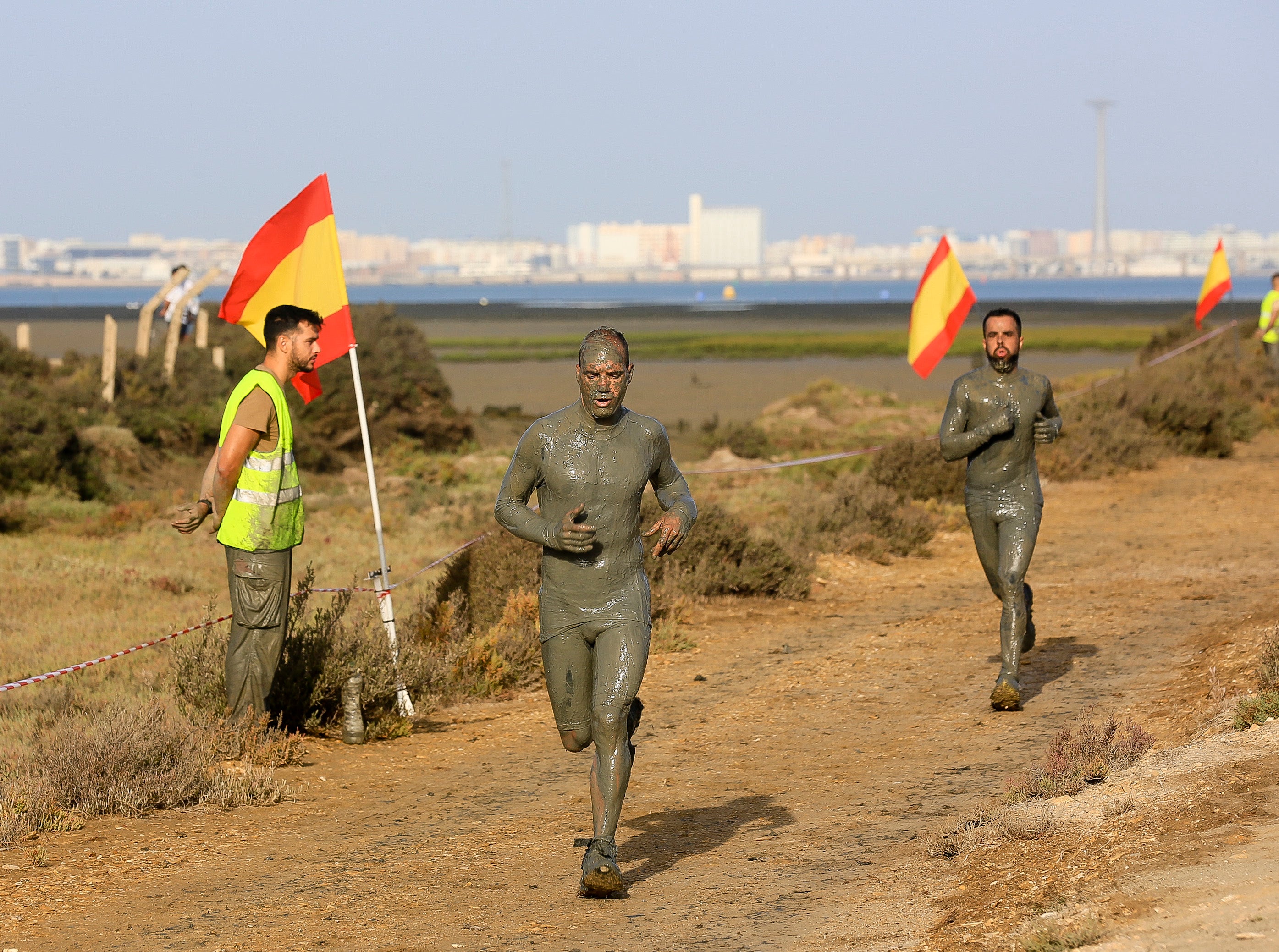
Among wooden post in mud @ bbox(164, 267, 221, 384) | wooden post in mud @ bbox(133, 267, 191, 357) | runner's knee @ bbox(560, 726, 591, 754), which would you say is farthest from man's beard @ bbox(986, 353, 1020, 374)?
wooden post in mud @ bbox(133, 267, 191, 357)

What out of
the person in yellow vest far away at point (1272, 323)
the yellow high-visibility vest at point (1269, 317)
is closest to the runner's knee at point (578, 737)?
the person in yellow vest far away at point (1272, 323)

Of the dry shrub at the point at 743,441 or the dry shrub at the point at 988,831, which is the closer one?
the dry shrub at the point at 988,831

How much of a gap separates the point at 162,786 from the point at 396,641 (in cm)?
224

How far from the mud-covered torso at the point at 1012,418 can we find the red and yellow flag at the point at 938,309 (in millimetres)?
5760

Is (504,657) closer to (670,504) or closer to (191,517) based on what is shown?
(191,517)

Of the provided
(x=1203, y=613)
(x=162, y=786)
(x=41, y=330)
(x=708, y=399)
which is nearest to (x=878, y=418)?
(x=708, y=399)

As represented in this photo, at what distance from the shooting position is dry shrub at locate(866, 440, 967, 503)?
1778cm

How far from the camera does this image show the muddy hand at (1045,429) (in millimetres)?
8648

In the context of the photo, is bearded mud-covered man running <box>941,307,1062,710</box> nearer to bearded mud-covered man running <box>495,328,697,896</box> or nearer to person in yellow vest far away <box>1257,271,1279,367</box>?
bearded mud-covered man running <box>495,328,697,896</box>

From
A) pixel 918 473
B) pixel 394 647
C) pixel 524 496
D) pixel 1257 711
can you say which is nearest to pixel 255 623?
pixel 394 647

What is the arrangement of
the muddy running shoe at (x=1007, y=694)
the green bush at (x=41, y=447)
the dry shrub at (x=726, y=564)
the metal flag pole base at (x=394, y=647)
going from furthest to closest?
the green bush at (x=41, y=447)
the dry shrub at (x=726, y=564)
the metal flag pole base at (x=394, y=647)
the muddy running shoe at (x=1007, y=694)

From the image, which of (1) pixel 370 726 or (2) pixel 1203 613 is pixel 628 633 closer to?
(1) pixel 370 726

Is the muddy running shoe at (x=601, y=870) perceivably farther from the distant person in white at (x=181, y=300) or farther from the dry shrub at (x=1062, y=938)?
the distant person in white at (x=181, y=300)

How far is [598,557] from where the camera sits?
5.70 metres
